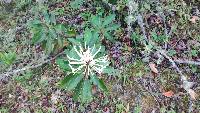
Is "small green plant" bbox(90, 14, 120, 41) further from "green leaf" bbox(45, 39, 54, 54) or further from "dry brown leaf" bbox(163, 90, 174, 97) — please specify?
"dry brown leaf" bbox(163, 90, 174, 97)

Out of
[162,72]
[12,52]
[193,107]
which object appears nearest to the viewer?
[193,107]

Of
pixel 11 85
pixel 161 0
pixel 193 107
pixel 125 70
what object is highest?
pixel 161 0

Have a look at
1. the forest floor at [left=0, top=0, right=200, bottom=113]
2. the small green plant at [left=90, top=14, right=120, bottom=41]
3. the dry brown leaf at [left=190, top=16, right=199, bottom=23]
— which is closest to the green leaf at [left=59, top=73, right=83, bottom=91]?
the forest floor at [left=0, top=0, right=200, bottom=113]

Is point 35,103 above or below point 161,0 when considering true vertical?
below

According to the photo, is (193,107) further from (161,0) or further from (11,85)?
(11,85)

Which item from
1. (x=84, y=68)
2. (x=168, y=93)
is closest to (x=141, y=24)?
(x=168, y=93)

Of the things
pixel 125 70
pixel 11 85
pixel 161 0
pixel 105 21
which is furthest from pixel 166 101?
pixel 11 85

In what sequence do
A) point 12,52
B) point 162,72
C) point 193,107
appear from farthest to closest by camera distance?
1. point 12,52
2. point 162,72
3. point 193,107

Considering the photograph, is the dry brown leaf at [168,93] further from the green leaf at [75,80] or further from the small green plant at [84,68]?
the green leaf at [75,80]
